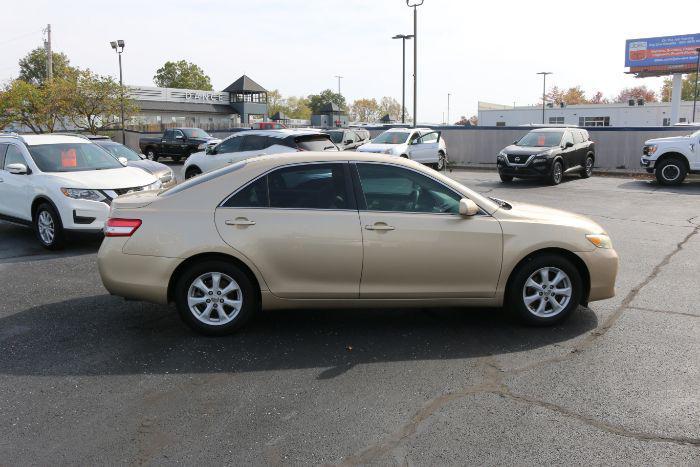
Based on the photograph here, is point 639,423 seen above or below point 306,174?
below

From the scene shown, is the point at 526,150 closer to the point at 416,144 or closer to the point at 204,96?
the point at 416,144

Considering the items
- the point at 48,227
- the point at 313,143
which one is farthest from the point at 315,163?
the point at 313,143

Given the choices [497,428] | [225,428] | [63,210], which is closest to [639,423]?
[497,428]

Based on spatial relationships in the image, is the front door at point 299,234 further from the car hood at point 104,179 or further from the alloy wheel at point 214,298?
the car hood at point 104,179

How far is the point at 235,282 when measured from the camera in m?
5.31

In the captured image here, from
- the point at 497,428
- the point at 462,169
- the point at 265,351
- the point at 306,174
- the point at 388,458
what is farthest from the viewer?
the point at 462,169

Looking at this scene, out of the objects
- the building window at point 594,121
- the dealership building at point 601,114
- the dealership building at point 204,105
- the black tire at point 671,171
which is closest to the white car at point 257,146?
the black tire at point 671,171

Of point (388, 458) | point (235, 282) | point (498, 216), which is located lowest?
point (388, 458)

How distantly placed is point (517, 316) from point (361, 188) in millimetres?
1756

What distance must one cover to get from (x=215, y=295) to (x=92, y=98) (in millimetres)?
38345

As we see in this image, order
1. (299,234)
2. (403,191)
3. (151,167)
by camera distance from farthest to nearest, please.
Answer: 1. (151,167)
2. (403,191)
3. (299,234)

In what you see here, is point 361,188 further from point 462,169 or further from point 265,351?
point 462,169

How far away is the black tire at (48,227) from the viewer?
927cm

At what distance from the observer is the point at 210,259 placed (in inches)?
209
